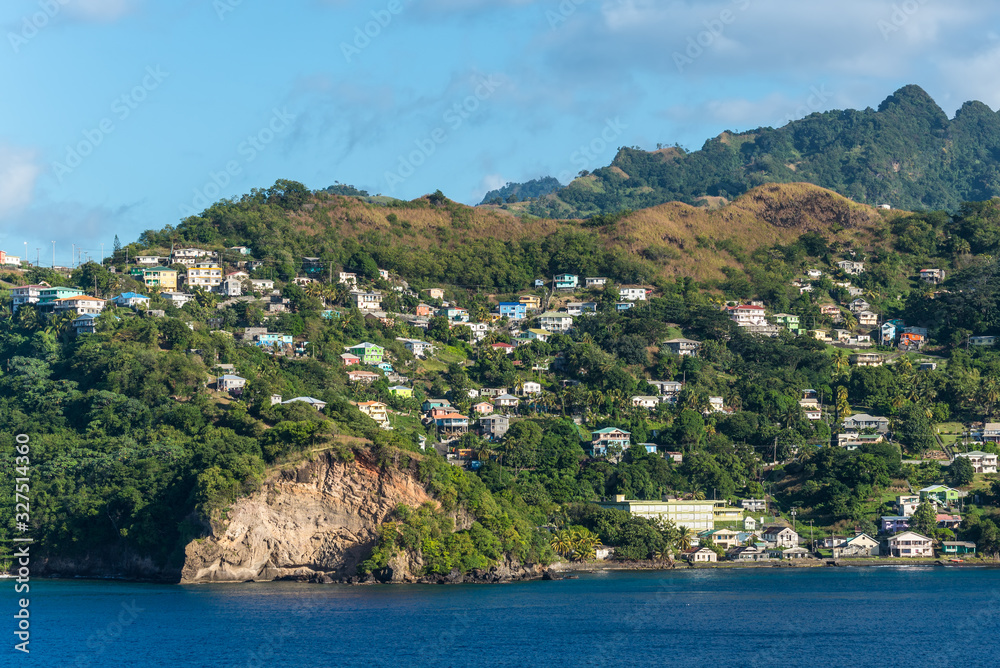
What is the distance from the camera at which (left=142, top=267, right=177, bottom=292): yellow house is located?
325 ft

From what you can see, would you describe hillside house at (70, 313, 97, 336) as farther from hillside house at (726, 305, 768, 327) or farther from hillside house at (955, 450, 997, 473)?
hillside house at (955, 450, 997, 473)

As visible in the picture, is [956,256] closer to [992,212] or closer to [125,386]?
[992,212]

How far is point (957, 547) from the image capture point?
244 ft

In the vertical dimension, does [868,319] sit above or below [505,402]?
above

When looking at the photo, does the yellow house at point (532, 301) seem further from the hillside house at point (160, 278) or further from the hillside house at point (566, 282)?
the hillside house at point (160, 278)

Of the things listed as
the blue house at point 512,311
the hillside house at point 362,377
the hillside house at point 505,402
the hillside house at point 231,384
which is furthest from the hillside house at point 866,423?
the hillside house at point 231,384

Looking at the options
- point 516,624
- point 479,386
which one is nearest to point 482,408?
point 479,386

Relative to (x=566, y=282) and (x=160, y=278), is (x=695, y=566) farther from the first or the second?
(x=160, y=278)

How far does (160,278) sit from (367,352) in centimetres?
1922

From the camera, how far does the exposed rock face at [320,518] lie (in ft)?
206

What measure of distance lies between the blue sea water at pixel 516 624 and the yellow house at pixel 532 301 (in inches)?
1962

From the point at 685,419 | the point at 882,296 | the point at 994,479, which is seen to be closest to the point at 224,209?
the point at 685,419

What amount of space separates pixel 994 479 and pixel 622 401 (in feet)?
83.6

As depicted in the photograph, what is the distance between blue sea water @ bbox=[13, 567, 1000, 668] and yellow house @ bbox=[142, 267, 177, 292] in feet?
130
